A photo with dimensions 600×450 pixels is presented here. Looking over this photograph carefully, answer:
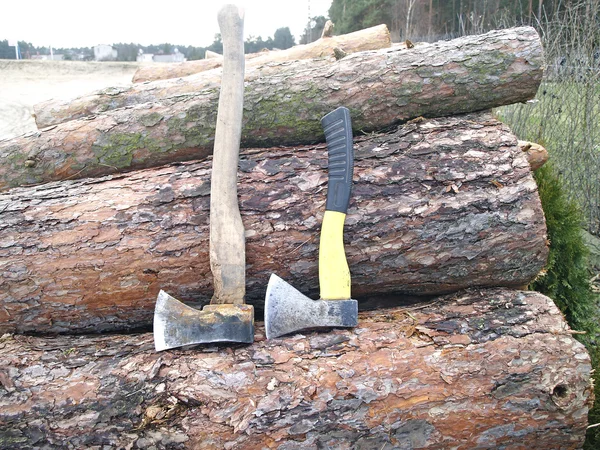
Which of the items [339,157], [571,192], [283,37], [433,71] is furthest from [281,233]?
[283,37]

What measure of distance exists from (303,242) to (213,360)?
677 mm

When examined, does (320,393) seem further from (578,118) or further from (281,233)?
(578,118)

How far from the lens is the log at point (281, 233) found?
2.12m

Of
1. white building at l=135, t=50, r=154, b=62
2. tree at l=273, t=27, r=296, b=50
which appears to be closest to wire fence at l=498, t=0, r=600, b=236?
tree at l=273, t=27, r=296, b=50

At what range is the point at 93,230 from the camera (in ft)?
7.03

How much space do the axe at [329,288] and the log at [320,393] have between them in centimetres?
8

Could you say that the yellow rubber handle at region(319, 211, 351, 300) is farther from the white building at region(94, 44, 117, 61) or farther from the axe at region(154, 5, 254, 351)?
the white building at region(94, 44, 117, 61)

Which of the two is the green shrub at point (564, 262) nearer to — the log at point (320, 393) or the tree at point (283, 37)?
the log at point (320, 393)

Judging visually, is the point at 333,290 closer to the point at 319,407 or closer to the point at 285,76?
the point at 319,407

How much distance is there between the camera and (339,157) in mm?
2178

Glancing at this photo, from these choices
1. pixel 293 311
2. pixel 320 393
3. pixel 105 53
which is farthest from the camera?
pixel 105 53

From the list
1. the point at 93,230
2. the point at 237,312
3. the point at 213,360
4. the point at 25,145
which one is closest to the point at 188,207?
the point at 93,230

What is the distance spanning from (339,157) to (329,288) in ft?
2.11

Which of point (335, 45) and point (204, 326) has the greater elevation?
point (335, 45)
